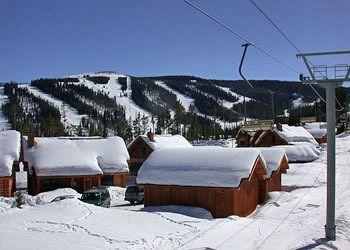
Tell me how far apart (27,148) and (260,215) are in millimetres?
24226

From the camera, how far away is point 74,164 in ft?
124

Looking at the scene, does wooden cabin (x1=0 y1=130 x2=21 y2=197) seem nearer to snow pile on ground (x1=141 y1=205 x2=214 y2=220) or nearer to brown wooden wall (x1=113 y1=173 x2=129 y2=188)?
brown wooden wall (x1=113 y1=173 x2=129 y2=188)

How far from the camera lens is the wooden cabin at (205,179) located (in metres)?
23.3

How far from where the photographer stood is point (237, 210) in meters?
23.5

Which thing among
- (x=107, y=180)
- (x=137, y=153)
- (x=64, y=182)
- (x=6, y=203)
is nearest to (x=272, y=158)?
(x=107, y=180)

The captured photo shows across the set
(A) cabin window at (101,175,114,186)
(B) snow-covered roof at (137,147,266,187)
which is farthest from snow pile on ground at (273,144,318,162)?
(B) snow-covered roof at (137,147,266,187)

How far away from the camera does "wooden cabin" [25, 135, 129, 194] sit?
37.2 m

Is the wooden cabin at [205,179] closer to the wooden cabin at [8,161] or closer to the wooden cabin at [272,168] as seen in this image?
the wooden cabin at [272,168]

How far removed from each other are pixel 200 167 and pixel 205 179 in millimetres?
1161

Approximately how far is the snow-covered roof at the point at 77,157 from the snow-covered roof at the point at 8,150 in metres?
2.12

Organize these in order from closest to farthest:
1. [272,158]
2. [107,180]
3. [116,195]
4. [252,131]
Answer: [272,158] < [116,195] < [107,180] < [252,131]

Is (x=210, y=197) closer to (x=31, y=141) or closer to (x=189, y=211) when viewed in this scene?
(x=189, y=211)

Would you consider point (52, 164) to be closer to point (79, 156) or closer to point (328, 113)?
point (79, 156)

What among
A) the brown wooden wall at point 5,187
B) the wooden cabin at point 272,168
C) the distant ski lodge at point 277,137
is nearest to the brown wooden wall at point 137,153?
the brown wooden wall at point 5,187
